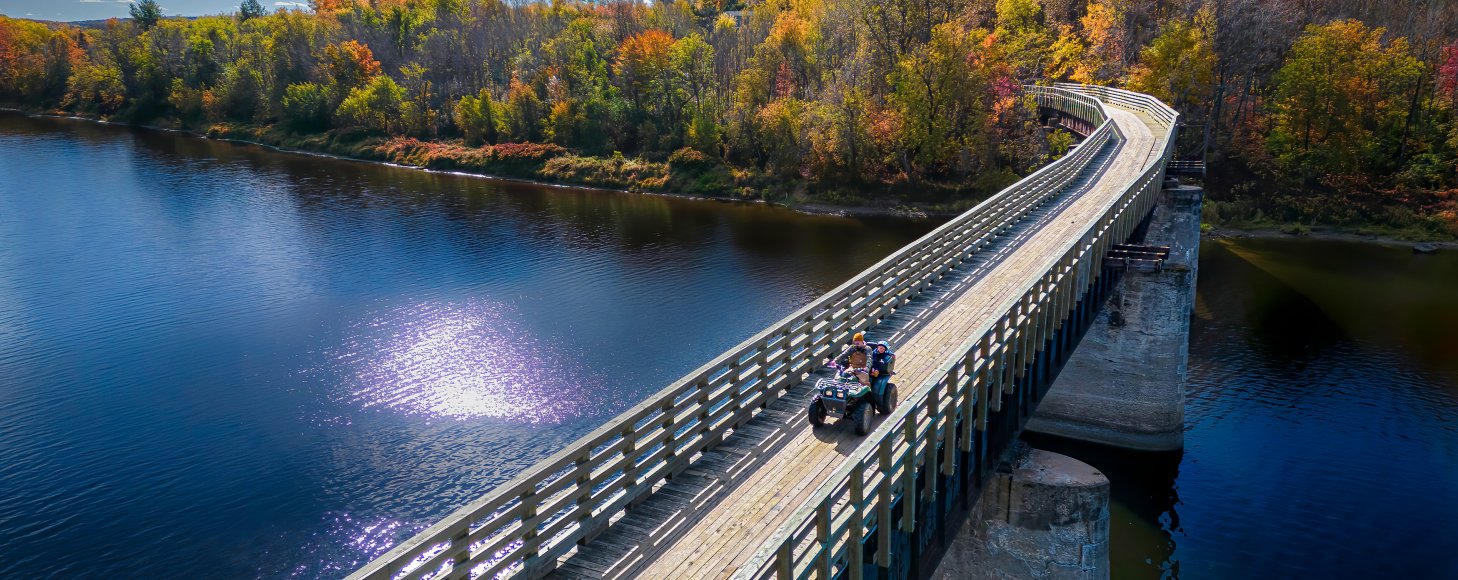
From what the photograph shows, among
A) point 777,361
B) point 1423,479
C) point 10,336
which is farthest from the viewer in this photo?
point 10,336

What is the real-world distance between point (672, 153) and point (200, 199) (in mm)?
40892

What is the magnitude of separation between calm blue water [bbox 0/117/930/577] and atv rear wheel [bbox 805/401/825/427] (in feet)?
45.7

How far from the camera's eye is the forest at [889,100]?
6844cm

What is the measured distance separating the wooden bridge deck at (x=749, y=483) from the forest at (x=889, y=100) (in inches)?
1985

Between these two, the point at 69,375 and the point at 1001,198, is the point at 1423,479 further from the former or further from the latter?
the point at 69,375

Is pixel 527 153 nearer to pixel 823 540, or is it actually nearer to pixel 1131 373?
pixel 1131 373

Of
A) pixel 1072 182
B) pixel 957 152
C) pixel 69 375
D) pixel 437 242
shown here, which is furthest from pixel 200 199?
pixel 1072 182

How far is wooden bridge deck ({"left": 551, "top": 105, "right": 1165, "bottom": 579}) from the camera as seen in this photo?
12.7 metres

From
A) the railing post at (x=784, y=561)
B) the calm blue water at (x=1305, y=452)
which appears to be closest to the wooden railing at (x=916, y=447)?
the railing post at (x=784, y=561)

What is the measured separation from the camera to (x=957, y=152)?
7150 centimetres

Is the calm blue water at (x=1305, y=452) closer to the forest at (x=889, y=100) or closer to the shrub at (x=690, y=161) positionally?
the forest at (x=889, y=100)

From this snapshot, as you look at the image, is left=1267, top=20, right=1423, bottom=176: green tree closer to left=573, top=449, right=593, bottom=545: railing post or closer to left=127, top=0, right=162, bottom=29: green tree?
left=573, top=449, right=593, bottom=545: railing post

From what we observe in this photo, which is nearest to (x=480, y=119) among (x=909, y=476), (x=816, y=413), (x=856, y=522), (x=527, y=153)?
(x=527, y=153)

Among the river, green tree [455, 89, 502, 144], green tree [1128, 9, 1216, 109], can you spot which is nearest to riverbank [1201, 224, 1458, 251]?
the river
